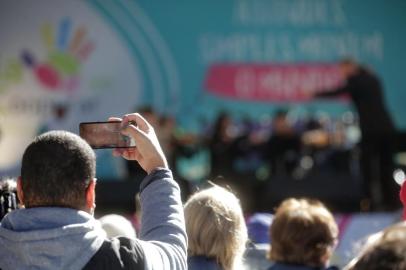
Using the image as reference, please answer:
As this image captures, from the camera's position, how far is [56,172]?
2.06 metres

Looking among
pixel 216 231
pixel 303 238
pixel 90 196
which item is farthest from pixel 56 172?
pixel 303 238

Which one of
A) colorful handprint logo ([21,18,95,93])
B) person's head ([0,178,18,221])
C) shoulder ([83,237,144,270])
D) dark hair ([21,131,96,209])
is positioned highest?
colorful handprint logo ([21,18,95,93])

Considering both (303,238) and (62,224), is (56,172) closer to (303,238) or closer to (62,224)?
(62,224)

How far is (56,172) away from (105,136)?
306 millimetres

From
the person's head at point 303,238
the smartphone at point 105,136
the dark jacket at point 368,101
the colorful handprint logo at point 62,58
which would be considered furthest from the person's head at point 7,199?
the colorful handprint logo at point 62,58

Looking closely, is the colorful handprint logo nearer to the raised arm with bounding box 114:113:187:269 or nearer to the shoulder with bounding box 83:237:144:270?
the raised arm with bounding box 114:113:187:269

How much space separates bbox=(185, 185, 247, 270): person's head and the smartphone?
68 centimetres

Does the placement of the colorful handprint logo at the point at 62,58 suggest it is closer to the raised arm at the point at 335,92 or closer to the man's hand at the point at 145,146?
the raised arm at the point at 335,92

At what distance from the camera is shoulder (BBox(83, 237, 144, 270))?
2.06 metres

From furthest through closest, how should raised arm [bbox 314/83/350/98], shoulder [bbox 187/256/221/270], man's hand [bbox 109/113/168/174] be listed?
raised arm [bbox 314/83/350/98] < shoulder [bbox 187/256/221/270] < man's hand [bbox 109/113/168/174]

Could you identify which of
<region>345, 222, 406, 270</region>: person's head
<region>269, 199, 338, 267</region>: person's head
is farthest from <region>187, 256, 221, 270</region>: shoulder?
<region>345, 222, 406, 270</region>: person's head

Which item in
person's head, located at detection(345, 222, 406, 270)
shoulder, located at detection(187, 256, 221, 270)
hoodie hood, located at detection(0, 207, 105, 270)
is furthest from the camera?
shoulder, located at detection(187, 256, 221, 270)

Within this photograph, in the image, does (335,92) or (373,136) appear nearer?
(373,136)

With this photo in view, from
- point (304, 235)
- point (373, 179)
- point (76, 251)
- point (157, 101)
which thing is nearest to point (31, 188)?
point (76, 251)
